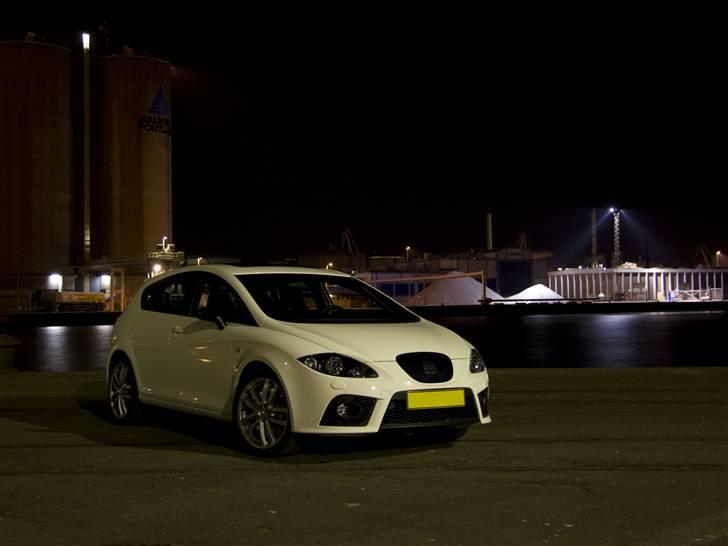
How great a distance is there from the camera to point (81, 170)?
229ft

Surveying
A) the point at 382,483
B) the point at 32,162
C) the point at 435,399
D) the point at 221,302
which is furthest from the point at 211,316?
the point at 32,162

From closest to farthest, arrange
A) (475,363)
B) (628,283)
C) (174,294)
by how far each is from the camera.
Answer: (475,363)
(174,294)
(628,283)

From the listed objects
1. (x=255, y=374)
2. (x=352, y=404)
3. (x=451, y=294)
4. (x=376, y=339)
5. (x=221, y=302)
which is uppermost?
(x=221, y=302)

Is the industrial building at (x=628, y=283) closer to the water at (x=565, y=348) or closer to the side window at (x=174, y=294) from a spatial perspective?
the water at (x=565, y=348)

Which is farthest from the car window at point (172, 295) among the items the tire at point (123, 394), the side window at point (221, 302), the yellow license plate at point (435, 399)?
the yellow license plate at point (435, 399)

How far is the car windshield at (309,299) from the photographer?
7.43 m

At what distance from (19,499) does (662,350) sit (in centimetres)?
1646

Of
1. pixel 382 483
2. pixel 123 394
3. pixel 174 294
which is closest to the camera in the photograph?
pixel 382 483

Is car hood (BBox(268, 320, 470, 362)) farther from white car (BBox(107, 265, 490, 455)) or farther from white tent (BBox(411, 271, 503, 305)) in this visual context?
white tent (BBox(411, 271, 503, 305))

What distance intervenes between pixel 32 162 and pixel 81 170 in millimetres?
3760

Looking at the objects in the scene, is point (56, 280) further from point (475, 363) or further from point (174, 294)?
point (475, 363)

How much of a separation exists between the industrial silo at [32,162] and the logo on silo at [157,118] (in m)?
5.91

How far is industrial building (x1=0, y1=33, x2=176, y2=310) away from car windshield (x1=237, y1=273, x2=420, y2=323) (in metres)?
59.8

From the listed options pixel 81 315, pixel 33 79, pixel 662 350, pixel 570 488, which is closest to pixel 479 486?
pixel 570 488
